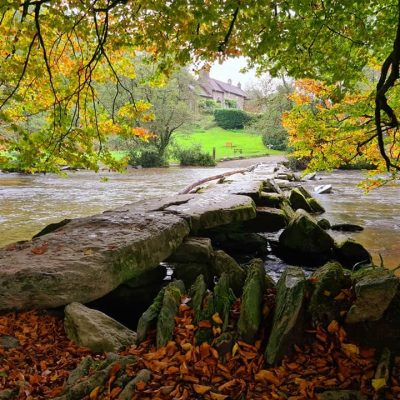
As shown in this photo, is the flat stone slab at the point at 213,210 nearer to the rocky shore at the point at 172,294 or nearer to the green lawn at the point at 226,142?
the rocky shore at the point at 172,294

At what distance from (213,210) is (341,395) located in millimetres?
5121

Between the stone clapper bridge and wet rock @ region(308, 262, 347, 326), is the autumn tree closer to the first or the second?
the stone clapper bridge

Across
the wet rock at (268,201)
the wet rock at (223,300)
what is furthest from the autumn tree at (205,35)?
the wet rock at (268,201)

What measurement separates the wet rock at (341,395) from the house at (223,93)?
7236 cm

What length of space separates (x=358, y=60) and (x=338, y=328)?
4.55 meters

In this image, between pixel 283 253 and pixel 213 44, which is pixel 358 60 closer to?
pixel 213 44

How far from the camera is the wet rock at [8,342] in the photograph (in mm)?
3473

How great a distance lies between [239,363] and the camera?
313 centimetres

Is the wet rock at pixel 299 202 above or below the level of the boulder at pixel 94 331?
above

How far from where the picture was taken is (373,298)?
10.9 feet

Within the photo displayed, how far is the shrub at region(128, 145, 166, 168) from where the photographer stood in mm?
31828

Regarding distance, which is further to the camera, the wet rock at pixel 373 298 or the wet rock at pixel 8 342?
the wet rock at pixel 8 342

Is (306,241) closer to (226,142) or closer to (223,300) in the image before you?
(223,300)

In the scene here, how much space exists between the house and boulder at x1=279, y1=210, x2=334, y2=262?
67.1 meters
